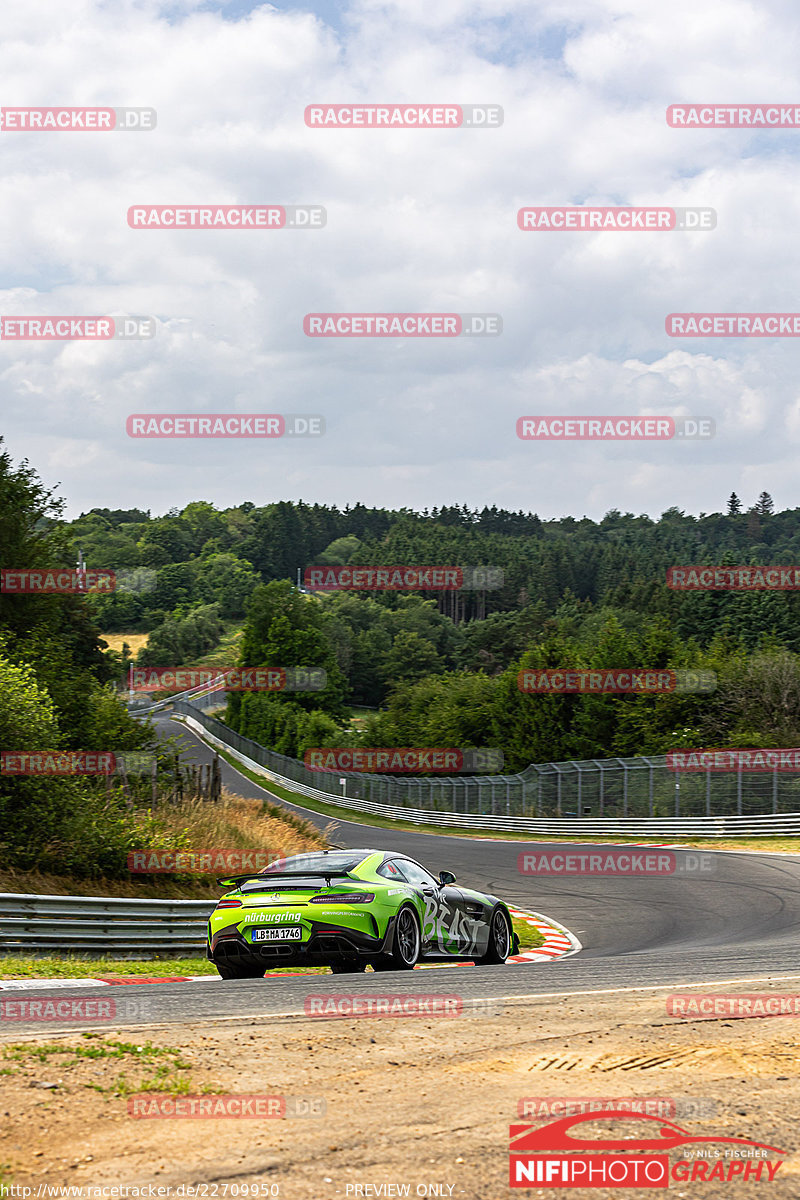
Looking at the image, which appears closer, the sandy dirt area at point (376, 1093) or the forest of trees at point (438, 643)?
the sandy dirt area at point (376, 1093)

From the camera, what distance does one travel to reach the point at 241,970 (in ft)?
34.4

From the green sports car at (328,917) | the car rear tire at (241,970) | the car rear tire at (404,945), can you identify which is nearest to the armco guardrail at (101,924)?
the car rear tire at (241,970)

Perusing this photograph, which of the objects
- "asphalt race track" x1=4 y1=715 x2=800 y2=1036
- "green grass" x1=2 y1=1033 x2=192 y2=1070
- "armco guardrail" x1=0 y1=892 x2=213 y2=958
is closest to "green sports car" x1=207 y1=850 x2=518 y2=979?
"asphalt race track" x1=4 y1=715 x2=800 y2=1036

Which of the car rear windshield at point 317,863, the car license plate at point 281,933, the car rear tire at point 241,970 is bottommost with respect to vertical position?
the car rear tire at point 241,970

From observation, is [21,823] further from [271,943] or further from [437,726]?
[437,726]

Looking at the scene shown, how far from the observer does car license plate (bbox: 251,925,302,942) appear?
9891 mm

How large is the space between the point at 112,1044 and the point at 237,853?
1292cm

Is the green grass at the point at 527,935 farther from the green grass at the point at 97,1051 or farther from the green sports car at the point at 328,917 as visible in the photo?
the green grass at the point at 97,1051

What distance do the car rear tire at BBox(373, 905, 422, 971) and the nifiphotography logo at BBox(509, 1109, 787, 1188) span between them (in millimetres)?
5350

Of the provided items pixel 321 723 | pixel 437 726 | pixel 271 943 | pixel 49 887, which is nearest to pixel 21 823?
pixel 49 887

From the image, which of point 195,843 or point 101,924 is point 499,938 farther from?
point 195,843

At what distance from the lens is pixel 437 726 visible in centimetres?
7825

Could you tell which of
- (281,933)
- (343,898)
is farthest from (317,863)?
(281,933)

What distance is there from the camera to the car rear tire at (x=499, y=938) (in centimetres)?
1250
